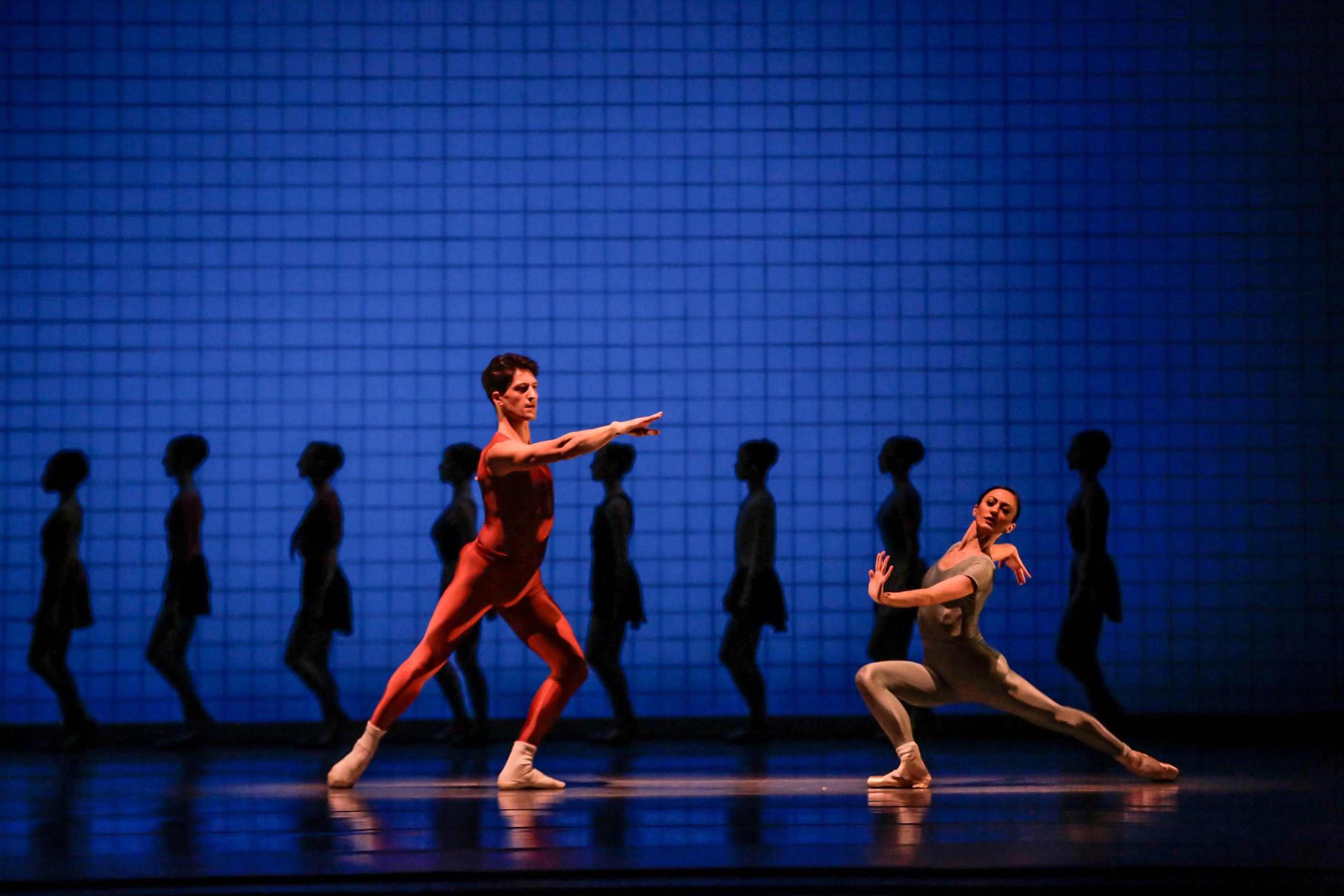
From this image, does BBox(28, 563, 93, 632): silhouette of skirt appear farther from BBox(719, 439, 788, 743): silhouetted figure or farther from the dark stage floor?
BBox(719, 439, 788, 743): silhouetted figure

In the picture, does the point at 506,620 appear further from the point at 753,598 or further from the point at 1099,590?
the point at 1099,590

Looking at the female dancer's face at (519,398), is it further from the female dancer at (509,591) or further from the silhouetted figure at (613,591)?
Answer: the silhouetted figure at (613,591)

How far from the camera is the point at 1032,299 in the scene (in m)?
10.1

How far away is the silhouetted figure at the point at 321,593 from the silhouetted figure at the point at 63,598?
1312mm

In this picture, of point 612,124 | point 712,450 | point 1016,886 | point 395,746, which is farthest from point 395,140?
point 1016,886

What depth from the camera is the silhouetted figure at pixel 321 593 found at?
339 inches

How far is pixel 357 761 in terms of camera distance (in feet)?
21.0

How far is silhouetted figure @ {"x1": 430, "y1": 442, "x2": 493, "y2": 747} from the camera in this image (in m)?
8.74

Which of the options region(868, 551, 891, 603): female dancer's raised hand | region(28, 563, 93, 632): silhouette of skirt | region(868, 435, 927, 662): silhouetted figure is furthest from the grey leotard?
region(28, 563, 93, 632): silhouette of skirt

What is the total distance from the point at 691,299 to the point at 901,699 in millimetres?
4319

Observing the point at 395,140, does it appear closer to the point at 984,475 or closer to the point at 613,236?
the point at 613,236

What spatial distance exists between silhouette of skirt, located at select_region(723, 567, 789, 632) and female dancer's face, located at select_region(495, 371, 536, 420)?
9.23ft

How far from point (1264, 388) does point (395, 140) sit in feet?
20.5

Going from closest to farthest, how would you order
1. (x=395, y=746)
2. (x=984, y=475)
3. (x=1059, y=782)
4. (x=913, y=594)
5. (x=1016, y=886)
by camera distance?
(x=1016, y=886) < (x=913, y=594) < (x=1059, y=782) < (x=395, y=746) < (x=984, y=475)
